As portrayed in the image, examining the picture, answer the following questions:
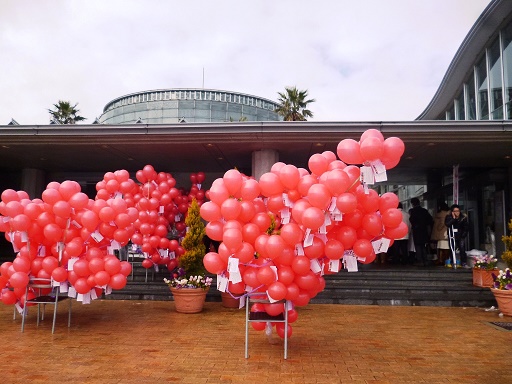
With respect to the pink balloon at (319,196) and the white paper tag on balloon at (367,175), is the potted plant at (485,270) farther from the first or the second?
the pink balloon at (319,196)

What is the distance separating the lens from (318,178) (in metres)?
5.20

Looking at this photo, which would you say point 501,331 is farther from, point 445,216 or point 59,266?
point 59,266

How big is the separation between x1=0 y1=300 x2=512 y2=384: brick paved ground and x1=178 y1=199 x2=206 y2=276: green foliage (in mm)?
999

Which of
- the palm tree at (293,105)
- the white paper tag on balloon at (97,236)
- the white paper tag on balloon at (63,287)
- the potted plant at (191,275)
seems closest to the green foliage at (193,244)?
the potted plant at (191,275)

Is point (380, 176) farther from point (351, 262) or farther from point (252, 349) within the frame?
point (252, 349)

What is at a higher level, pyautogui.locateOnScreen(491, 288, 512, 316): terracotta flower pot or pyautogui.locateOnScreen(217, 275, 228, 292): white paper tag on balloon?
pyautogui.locateOnScreen(217, 275, 228, 292): white paper tag on balloon

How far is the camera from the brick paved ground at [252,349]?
4652 mm

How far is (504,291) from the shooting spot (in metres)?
7.80

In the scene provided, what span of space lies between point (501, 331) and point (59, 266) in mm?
7289

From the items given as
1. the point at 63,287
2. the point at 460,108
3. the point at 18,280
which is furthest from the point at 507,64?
the point at 18,280

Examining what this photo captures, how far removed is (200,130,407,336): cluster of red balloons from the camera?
4914 millimetres

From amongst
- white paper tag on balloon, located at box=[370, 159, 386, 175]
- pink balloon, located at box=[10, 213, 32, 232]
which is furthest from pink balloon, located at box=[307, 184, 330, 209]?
pink balloon, located at box=[10, 213, 32, 232]

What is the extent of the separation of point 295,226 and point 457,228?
24.2ft

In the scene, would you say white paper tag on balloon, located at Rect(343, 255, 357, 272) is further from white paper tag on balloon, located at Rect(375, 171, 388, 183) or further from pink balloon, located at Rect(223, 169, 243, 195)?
pink balloon, located at Rect(223, 169, 243, 195)
